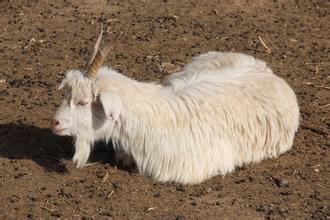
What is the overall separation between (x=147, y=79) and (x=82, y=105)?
2615 mm

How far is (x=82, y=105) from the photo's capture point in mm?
6781

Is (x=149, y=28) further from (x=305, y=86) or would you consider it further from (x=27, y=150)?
(x=27, y=150)

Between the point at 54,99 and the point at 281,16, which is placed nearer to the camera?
the point at 54,99

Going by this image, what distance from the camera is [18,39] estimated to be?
34.8ft

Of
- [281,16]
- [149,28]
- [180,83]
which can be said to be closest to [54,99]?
[180,83]

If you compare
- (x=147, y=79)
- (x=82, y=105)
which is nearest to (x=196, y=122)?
(x=82, y=105)

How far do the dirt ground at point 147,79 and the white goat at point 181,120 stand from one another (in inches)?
7.0

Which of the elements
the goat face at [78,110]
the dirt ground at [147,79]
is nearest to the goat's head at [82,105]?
→ the goat face at [78,110]

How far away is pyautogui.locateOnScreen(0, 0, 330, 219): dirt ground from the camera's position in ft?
21.7

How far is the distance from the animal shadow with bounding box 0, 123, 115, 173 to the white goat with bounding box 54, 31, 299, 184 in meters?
0.30

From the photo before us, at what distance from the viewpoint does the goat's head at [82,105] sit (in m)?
6.71

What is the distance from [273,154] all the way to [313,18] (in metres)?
4.44

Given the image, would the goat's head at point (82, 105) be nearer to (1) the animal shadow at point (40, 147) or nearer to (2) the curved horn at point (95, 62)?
(2) the curved horn at point (95, 62)

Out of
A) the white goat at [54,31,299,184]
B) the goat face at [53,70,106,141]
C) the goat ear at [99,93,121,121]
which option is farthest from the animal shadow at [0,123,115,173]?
the goat ear at [99,93,121,121]
